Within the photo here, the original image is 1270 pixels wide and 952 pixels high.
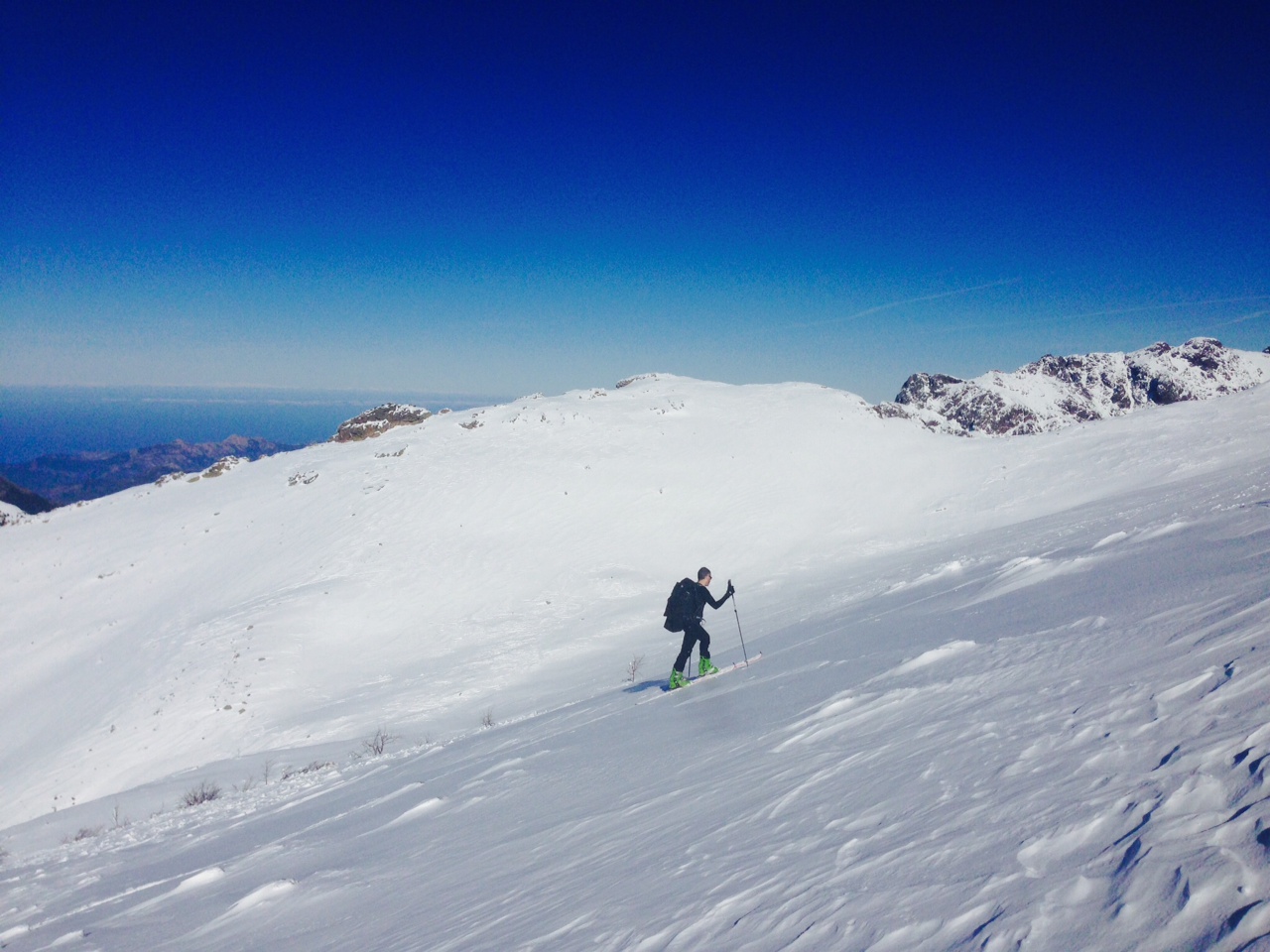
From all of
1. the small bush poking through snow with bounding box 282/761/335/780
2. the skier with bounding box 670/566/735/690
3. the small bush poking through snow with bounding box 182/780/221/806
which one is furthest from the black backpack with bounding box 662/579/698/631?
the small bush poking through snow with bounding box 182/780/221/806

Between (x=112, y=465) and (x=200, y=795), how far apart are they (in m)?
142

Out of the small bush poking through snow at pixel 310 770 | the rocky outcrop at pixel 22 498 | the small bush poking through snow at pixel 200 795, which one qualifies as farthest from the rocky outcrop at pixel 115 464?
the small bush poking through snow at pixel 310 770

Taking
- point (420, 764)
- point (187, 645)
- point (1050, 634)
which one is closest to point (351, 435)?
point (187, 645)

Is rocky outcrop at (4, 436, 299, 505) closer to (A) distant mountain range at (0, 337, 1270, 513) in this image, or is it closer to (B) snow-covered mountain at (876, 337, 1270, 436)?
(A) distant mountain range at (0, 337, 1270, 513)

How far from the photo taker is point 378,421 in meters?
32.6

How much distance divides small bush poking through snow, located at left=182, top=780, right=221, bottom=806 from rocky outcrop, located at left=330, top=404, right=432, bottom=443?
75.5ft

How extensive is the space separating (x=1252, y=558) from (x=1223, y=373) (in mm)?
130554

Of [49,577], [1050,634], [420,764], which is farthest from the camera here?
[49,577]

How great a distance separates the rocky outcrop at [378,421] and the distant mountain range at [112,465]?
174 ft

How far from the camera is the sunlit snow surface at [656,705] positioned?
2576 millimetres

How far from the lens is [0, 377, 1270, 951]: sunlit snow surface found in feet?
8.45

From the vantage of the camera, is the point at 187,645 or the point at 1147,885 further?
the point at 187,645

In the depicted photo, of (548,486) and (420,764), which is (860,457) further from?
(420,764)

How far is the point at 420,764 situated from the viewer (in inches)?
336
